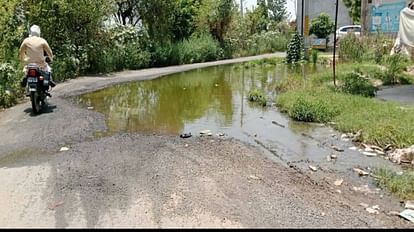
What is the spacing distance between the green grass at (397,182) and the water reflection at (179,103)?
3.36 meters

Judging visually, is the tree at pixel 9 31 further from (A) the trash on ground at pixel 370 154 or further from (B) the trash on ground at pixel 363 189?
(B) the trash on ground at pixel 363 189

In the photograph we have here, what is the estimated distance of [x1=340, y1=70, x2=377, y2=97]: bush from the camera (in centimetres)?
994

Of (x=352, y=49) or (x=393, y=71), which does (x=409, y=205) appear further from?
(x=352, y=49)

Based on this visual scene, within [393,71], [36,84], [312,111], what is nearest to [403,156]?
[312,111]

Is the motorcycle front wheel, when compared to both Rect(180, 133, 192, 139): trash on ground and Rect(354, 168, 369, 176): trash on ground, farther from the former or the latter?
Rect(354, 168, 369, 176): trash on ground

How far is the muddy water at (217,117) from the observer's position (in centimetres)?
635

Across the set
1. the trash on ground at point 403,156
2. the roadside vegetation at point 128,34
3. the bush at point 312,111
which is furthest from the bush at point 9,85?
the trash on ground at point 403,156

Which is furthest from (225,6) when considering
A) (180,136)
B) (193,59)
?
(180,136)

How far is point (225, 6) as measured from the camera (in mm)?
26359

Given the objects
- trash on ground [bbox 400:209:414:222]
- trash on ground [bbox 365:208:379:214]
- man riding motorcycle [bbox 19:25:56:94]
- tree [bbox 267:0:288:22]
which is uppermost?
tree [bbox 267:0:288:22]

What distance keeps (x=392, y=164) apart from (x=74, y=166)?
4.14 m

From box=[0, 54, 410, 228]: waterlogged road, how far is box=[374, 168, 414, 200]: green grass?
21 centimetres

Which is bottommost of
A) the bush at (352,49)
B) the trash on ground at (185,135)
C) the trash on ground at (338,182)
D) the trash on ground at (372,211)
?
the trash on ground at (338,182)

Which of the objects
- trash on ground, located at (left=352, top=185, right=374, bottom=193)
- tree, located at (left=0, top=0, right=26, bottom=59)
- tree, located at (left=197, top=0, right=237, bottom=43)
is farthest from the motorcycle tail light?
tree, located at (left=197, top=0, right=237, bottom=43)
